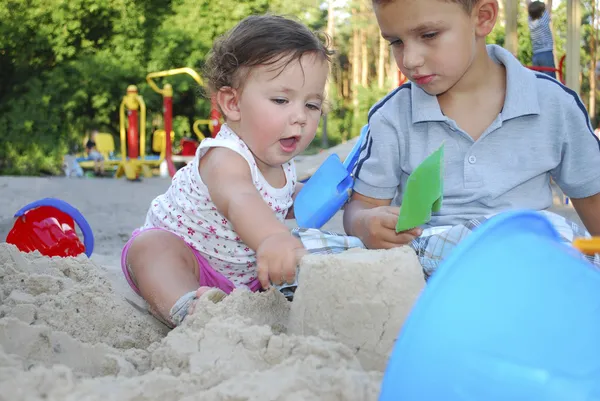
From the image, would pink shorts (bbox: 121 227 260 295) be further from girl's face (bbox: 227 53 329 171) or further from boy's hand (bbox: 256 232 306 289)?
boy's hand (bbox: 256 232 306 289)

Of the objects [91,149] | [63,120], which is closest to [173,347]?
[91,149]

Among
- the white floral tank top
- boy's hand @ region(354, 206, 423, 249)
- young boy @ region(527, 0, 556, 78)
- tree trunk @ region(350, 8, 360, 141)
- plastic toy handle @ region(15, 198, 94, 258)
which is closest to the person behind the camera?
boy's hand @ region(354, 206, 423, 249)

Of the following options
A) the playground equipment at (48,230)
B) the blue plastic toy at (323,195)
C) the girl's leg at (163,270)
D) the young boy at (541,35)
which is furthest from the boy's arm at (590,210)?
the young boy at (541,35)

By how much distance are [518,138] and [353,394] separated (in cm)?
105

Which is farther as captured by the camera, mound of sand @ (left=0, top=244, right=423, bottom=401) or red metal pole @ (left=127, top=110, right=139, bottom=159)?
red metal pole @ (left=127, top=110, right=139, bottom=159)

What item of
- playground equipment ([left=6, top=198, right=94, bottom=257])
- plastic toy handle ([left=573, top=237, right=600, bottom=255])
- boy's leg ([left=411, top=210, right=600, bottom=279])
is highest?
plastic toy handle ([left=573, top=237, right=600, bottom=255])

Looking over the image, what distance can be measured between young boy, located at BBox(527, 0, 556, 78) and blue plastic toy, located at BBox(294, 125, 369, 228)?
3.97 metres

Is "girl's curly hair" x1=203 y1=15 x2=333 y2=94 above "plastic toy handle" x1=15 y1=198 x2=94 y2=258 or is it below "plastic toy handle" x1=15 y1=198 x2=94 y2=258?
above

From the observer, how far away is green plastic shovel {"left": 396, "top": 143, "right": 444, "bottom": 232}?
1057 mm

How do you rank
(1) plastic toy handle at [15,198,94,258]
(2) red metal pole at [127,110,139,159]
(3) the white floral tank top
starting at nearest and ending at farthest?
(3) the white floral tank top → (1) plastic toy handle at [15,198,94,258] → (2) red metal pole at [127,110,139,159]

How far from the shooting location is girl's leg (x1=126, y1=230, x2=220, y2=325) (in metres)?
1.56

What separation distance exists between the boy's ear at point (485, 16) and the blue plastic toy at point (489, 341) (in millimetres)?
1070

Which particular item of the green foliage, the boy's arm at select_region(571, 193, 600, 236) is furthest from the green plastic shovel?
the green foliage

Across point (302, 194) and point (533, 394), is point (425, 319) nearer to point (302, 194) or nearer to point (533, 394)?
point (533, 394)
